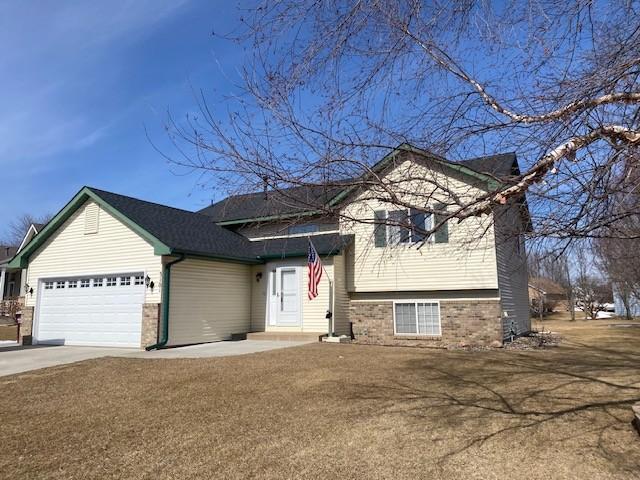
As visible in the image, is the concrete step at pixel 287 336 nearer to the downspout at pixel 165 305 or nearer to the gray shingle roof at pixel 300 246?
the gray shingle roof at pixel 300 246

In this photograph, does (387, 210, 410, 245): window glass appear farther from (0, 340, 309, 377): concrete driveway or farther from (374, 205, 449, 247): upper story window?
(0, 340, 309, 377): concrete driveway

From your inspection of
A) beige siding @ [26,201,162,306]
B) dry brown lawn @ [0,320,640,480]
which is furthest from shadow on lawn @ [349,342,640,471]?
beige siding @ [26,201,162,306]

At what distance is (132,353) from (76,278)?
4.97 m

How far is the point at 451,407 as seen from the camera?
6.55 m

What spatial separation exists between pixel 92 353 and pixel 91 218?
5238mm

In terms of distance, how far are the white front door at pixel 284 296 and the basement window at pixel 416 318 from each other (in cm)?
343

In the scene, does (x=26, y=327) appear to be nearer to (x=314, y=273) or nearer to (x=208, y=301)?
(x=208, y=301)

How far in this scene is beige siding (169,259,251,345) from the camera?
1484 centimetres

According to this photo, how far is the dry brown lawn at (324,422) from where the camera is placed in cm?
457

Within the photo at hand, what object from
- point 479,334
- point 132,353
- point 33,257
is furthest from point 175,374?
point 33,257

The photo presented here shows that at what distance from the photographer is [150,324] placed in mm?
14281

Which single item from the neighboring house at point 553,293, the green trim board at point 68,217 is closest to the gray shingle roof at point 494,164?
the green trim board at point 68,217

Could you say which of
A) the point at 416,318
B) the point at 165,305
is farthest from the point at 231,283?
the point at 416,318

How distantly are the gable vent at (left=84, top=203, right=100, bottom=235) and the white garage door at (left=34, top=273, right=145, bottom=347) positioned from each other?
1664mm
